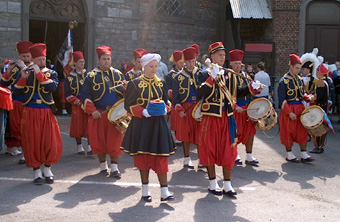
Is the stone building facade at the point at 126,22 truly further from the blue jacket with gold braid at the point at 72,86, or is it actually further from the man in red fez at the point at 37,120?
the man in red fez at the point at 37,120

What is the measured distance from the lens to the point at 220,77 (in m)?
6.70

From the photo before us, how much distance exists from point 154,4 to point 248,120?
35.0 ft

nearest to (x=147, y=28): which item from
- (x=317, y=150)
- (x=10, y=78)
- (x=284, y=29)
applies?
(x=284, y=29)

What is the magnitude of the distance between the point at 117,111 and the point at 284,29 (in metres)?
13.2

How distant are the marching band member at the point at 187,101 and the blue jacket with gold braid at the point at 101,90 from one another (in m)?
1.27

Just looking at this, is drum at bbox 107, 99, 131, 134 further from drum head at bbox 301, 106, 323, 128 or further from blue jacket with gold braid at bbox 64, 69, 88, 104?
drum head at bbox 301, 106, 323, 128

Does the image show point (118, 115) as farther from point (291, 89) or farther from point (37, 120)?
point (291, 89)

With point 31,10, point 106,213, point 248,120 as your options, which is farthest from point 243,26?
point 106,213

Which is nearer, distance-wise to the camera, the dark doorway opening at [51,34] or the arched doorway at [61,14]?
the arched doorway at [61,14]

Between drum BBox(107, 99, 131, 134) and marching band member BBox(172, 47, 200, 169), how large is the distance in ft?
4.29

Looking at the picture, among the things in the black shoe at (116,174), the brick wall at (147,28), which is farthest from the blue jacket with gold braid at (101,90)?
the brick wall at (147,28)

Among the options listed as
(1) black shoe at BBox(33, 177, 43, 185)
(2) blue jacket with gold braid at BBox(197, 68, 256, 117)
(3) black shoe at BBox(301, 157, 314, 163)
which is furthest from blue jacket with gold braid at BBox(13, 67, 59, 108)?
(3) black shoe at BBox(301, 157, 314, 163)

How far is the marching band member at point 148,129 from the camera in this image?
617 centimetres

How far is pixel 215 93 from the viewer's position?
6.62 meters
